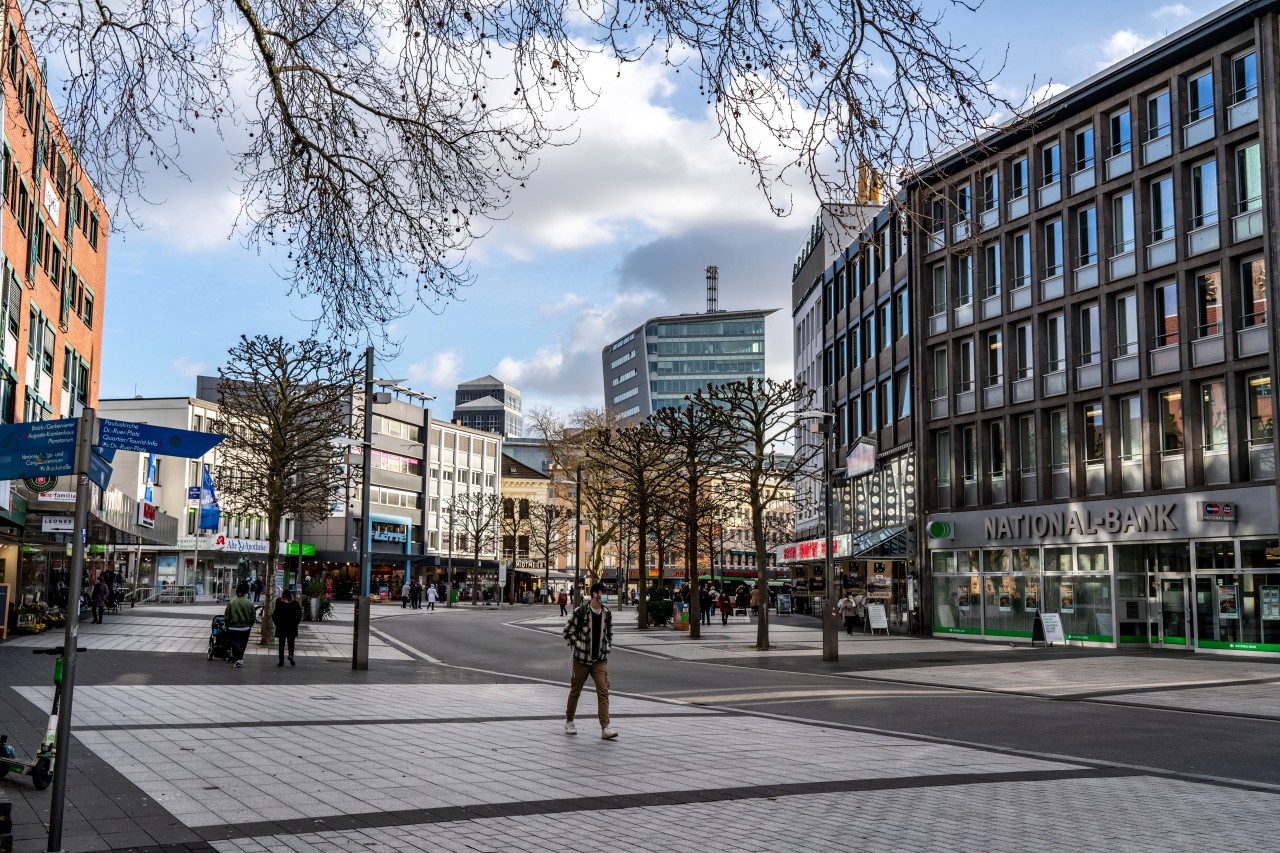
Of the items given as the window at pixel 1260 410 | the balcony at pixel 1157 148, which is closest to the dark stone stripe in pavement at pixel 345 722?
the window at pixel 1260 410

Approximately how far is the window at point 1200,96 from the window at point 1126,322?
5.36m

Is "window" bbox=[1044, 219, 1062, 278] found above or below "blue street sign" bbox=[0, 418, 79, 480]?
above

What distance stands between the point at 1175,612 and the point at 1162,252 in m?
10.4

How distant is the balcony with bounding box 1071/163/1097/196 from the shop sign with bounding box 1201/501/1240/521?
1107 centimetres

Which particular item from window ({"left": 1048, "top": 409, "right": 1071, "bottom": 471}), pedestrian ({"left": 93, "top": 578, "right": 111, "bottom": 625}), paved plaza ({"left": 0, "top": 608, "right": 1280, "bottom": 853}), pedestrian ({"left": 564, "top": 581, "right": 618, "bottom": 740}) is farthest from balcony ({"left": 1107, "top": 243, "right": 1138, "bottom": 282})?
pedestrian ({"left": 93, "top": 578, "right": 111, "bottom": 625})

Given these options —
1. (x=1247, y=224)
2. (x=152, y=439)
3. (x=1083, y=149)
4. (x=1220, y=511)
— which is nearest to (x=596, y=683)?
(x=152, y=439)

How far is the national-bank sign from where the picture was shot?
32.3 m

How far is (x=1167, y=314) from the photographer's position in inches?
1391

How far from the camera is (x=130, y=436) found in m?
7.57

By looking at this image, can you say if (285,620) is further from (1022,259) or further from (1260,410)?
(1022,259)

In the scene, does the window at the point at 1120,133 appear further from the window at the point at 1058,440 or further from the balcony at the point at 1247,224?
the window at the point at 1058,440

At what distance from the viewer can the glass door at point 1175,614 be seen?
3431 centimetres

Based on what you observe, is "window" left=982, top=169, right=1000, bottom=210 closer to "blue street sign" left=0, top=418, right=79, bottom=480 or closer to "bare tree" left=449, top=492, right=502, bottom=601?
Answer: "blue street sign" left=0, top=418, right=79, bottom=480

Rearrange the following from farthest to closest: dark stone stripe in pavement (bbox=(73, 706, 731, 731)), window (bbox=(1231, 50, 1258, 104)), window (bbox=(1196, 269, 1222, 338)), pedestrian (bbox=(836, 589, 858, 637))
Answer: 1. pedestrian (bbox=(836, 589, 858, 637))
2. window (bbox=(1196, 269, 1222, 338))
3. window (bbox=(1231, 50, 1258, 104))
4. dark stone stripe in pavement (bbox=(73, 706, 731, 731))
